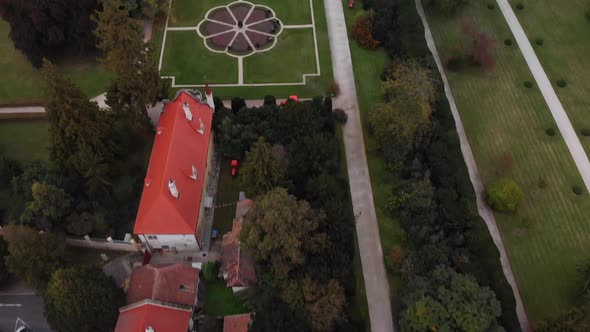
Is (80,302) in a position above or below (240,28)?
below

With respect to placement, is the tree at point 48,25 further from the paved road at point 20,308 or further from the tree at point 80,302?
the tree at point 80,302

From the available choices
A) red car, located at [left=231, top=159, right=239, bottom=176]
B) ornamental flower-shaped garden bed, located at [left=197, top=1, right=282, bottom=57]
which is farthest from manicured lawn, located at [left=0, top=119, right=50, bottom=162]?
ornamental flower-shaped garden bed, located at [left=197, top=1, right=282, bottom=57]

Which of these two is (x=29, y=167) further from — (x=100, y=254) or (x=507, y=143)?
(x=507, y=143)

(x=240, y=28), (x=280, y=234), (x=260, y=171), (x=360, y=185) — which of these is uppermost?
(x=240, y=28)

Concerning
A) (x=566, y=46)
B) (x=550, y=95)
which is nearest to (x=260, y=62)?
(x=550, y=95)

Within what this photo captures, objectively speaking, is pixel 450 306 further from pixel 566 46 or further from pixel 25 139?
pixel 25 139

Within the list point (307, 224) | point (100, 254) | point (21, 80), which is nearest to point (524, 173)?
point (307, 224)
